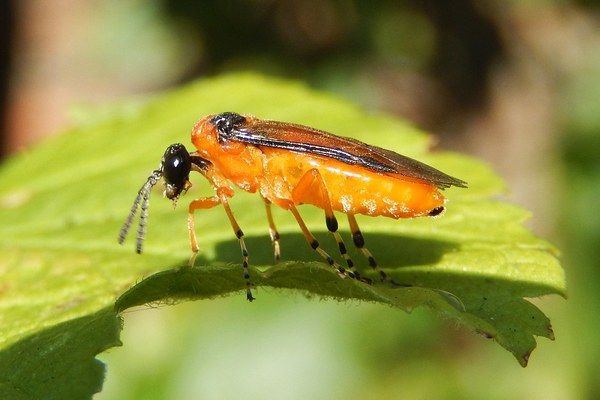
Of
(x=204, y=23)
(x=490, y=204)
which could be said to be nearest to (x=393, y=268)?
(x=490, y=204)

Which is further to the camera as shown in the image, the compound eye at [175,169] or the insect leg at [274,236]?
the compound eye at [175,169]

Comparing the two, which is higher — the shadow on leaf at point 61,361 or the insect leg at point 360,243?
the insect leg at point 360,243

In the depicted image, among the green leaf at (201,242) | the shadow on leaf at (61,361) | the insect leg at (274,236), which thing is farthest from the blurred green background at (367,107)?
the shadow on leaf at (61,361)

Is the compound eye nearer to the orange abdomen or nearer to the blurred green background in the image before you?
the orange abdomen

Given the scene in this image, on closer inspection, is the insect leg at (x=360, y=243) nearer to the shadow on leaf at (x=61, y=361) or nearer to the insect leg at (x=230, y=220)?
the insect leg at (x=230, y=220)

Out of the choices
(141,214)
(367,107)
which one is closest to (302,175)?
(141,214)

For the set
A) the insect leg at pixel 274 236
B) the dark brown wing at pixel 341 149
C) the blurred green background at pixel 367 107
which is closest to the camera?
the dark brown wing at pixel 341 149

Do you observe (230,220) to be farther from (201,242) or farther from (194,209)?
(201,242)

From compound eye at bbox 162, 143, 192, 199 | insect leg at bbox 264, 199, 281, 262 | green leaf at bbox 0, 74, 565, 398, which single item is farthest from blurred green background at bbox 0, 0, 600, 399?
insect leg at bbox 264, 199, 281, 262
